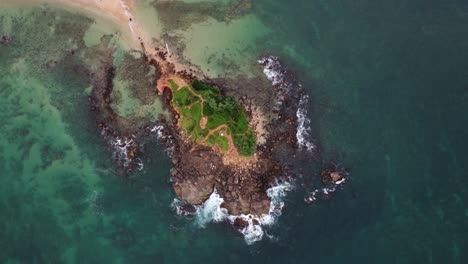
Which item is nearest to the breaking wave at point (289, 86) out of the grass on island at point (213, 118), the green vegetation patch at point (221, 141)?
the grass on island at point (213, 118)

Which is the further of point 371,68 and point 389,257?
point 371,68

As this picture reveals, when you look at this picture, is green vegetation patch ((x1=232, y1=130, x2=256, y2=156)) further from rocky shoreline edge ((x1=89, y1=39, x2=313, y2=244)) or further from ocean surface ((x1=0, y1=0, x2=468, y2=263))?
ocean surface ((x1=0, y1=0, x2=468, y2=263))

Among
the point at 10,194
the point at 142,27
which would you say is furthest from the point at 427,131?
the point at 10,194

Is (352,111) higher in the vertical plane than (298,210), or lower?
higher

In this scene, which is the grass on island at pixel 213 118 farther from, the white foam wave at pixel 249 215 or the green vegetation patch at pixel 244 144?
the white foam wave at pixel 249 215

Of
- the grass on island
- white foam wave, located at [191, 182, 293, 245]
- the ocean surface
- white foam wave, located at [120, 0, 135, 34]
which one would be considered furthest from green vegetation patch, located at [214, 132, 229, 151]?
white foam wave, located at [120, 0, 135, 34]

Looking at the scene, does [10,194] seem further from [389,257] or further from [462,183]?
[462,183]

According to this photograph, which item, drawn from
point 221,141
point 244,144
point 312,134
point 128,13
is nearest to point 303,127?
point 312,134
